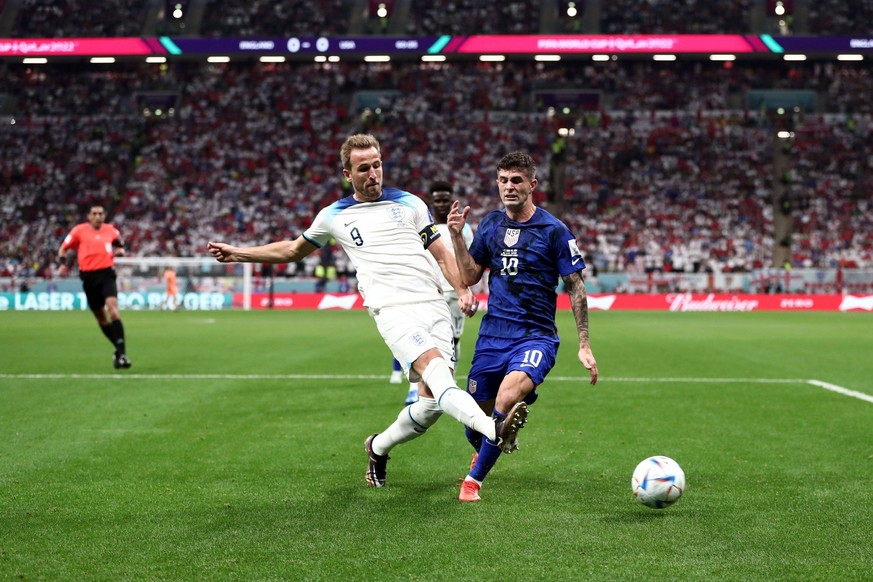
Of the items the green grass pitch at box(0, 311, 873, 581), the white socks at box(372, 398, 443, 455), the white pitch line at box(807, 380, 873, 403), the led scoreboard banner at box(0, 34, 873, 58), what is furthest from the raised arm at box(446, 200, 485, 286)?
the led scoreboard banner at box(0, 34, 873, 58)

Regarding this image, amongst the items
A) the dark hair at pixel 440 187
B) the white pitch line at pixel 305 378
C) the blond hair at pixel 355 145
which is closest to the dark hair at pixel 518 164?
the blond hair at pixel 355 145

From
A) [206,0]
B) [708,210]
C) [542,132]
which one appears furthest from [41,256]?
[708,210]

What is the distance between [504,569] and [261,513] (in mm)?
1834

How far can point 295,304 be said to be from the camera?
134ft

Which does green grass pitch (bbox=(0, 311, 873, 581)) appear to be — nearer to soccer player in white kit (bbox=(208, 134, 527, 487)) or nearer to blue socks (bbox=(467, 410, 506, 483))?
blue socks (bbox=(467, 410, 506, 483))

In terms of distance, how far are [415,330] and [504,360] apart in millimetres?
620

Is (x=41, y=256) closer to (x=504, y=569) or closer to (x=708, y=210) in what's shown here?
(x=708, y=210)

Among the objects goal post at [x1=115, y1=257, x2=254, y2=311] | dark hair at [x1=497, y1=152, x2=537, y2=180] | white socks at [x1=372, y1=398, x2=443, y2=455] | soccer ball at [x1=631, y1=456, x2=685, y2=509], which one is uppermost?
dark hair at [x1=497, y1=152, x2=537, y2=180]

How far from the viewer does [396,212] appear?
266 inches

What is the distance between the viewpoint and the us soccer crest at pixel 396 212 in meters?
6.74

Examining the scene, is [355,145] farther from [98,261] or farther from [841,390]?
[98,261]

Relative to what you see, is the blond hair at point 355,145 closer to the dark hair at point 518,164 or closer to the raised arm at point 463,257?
the raised arm at point 463,257

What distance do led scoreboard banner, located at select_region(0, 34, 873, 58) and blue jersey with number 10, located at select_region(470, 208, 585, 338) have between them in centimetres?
4260

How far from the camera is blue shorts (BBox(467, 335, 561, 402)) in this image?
6348mm
